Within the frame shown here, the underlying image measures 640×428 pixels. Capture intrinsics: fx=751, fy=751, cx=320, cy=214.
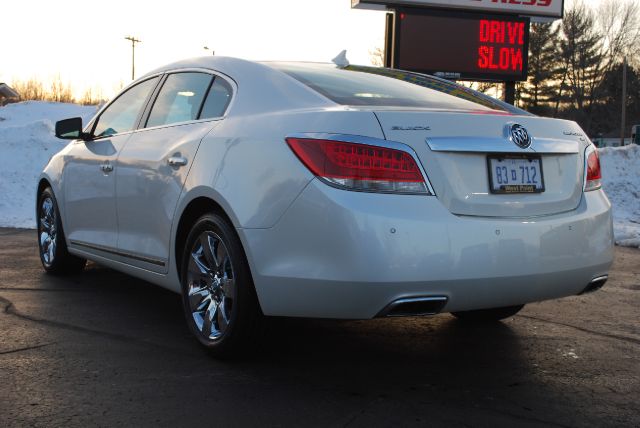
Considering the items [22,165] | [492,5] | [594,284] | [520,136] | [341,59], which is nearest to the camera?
[520,136]

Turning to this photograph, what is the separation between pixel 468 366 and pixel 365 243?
1119 mm

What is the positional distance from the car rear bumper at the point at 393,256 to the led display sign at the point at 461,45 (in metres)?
11.3

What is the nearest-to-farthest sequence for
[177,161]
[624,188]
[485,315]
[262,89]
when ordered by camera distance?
[262,89], [177,161], [485,315], [624,188]

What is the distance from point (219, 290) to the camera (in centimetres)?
379

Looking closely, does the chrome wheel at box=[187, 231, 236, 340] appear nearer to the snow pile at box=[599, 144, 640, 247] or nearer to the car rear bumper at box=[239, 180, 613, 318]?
the car rear bumper at box=[239, 180, 613, 318]

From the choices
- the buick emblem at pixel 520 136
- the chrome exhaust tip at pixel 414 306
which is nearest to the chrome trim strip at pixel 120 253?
the chrome exhaust tip at pixel 414 306

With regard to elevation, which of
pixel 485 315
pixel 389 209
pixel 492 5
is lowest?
pixel 485 315

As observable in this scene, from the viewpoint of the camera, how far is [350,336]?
4.34m

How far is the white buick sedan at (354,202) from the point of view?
3100 mm

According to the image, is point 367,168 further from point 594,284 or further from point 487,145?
point 594,284

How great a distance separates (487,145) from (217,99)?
1613 mm

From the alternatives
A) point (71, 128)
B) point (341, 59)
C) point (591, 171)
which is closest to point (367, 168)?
point (591, 171)

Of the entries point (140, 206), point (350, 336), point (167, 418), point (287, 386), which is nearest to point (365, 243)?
point (287, 386)

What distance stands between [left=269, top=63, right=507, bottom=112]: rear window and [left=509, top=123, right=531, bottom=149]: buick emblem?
362mm
